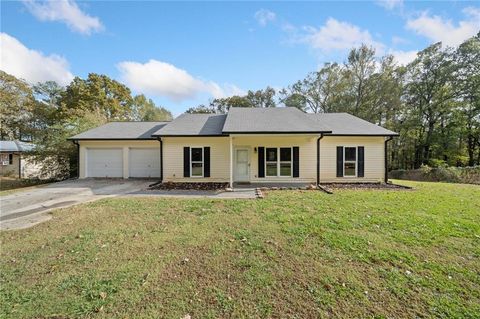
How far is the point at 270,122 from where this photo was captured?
476 inches

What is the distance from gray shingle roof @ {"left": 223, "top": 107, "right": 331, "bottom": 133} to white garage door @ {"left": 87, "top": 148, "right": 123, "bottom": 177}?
25.6ft

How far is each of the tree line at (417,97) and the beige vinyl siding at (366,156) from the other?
1402 cm

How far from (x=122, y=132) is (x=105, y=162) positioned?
2.25m

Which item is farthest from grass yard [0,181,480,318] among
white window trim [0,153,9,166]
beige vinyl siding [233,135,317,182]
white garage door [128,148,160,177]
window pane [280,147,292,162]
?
white window trim [0,153,9,166]

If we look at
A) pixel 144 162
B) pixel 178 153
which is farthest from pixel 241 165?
pixel 144 162

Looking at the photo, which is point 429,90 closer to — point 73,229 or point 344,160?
point 344,160

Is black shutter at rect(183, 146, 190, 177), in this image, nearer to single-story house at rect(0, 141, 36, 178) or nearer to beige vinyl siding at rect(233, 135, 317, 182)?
beige vinyl siding at rect(233, 135, 317, 182)

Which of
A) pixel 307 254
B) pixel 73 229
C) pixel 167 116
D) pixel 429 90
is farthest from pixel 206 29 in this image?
pixel 167 116

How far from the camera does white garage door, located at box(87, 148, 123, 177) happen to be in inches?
Answer: 563

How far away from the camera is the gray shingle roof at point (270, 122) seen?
10672 mm

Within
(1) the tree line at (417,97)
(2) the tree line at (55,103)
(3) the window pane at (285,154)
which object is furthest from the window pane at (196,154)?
(1) the tree line at (417,97)

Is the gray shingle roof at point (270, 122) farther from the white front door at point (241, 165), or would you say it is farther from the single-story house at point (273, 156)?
the white front door at point (241, 165)

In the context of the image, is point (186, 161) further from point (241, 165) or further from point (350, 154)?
point (350, 154)

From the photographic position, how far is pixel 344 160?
494 inches
